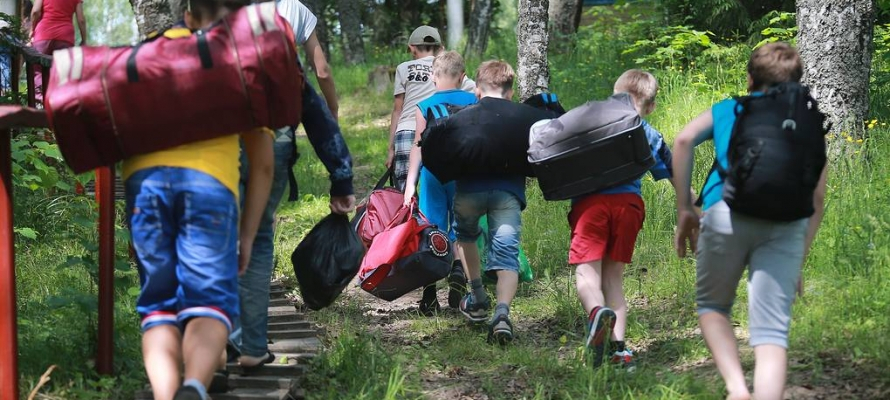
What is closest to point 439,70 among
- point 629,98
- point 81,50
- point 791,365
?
point 629,98

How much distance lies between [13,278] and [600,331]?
9.26 feet

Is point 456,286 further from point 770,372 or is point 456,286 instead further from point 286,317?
point 770,372

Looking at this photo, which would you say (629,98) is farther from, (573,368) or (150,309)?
(150,309)

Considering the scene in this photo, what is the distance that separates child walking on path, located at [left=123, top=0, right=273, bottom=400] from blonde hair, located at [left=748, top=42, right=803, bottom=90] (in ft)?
7.22

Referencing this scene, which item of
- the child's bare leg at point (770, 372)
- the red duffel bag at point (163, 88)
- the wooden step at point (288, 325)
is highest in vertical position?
the red duffel bag at point (163, 88)

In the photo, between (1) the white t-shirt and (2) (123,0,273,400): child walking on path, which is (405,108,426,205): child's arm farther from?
(2) (123,0,273,400): child walking on path

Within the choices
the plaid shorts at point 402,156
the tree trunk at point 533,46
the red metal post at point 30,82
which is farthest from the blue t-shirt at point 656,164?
the tree trunk at point 533,46

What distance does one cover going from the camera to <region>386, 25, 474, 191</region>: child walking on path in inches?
303

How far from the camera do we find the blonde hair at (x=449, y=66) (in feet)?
22.5

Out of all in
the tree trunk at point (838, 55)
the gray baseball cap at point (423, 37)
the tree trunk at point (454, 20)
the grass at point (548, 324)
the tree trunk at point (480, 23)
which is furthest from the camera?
the tree trunk at point (454, 20)

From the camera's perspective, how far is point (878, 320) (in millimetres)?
5156

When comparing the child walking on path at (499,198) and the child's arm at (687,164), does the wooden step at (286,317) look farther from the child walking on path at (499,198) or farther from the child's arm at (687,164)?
the child's arm at (687,164)

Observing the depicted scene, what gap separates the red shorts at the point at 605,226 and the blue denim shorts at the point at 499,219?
68 centimetres

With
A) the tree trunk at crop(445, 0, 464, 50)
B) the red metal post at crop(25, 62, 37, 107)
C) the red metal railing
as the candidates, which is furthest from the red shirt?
the tree trunk at crop(445, 0, 464, 50)
